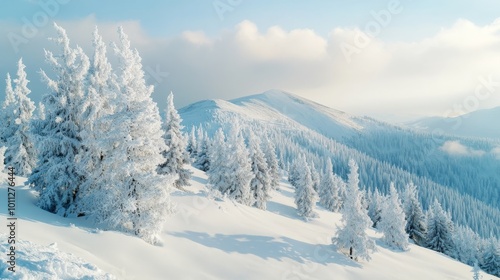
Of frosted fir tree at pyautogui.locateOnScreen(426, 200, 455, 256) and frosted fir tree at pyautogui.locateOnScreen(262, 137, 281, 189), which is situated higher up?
frosted fir tree at pyautogui.locateOnScreen(262, 137, 281, 189)

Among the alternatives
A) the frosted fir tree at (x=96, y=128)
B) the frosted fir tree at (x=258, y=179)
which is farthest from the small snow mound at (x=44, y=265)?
the frosted fir tree at (x=258, y=179)

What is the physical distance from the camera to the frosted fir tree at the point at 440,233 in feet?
190

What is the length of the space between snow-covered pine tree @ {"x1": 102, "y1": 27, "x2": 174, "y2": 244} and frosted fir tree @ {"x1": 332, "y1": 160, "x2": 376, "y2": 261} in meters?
17.3

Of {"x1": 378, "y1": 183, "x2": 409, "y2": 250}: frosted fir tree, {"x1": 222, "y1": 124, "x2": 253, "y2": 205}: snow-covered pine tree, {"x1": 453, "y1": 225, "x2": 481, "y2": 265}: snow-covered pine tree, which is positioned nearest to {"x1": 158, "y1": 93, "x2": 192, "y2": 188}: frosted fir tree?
{"x1": 222, "y1": 124, "x2": 253, "y2": 205}: snow-covered pine tree

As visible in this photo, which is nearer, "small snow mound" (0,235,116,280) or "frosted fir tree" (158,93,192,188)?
"small snow mound" (0,235,116,280)

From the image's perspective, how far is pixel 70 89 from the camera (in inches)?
855

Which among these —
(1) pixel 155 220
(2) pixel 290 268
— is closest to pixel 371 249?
(2) pixel 290 268

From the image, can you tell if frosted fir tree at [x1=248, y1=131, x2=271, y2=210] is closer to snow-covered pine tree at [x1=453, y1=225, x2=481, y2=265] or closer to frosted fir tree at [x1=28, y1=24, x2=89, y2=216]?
frosted fir tree at [x1=28, y1=24, x2=89, y2=216]

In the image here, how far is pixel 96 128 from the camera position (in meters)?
21.4

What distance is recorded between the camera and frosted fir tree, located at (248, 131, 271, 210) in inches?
1977

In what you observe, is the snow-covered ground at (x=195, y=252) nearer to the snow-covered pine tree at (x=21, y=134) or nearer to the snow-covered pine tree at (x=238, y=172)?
the snow-covered pine tree at (x=238, y=172)

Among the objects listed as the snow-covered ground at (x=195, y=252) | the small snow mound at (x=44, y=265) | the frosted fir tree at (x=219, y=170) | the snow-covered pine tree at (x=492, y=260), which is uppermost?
→ the frosted fir tree at (x=219, y=170)

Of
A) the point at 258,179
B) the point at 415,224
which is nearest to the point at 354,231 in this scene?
the point at 258,179

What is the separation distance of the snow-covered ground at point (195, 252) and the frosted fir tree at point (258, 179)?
13.6 m
